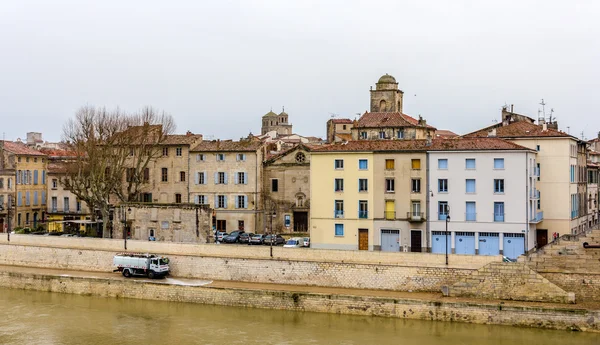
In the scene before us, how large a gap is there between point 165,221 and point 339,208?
11219mm

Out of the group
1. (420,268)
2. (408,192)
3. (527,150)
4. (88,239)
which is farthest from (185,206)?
(527,150)

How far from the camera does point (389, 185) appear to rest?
40.9 m

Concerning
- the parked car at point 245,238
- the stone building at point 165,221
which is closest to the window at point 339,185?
the parked car at point 245,238

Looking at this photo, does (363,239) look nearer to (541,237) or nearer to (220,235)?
(541,237)

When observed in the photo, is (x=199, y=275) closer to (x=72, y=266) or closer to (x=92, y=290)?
(x=92, y=290)

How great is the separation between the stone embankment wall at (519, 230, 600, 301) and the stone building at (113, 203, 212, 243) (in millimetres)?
20011

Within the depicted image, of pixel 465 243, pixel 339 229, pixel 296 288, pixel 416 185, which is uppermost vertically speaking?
pixel 416 185

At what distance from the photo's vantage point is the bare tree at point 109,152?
47.3 m

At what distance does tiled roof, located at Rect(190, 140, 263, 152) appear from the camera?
170ft

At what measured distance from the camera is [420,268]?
3306 cm

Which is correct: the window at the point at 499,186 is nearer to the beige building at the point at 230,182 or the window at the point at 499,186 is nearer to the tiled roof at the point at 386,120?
the tiled roof at the point at 386,120

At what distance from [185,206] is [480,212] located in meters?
17.9

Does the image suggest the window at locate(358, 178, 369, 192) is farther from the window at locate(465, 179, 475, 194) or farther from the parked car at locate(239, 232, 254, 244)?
the parked car at locate(239, 232, 254, 244)

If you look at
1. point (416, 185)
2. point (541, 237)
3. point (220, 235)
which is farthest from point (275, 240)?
point (541, 237)
